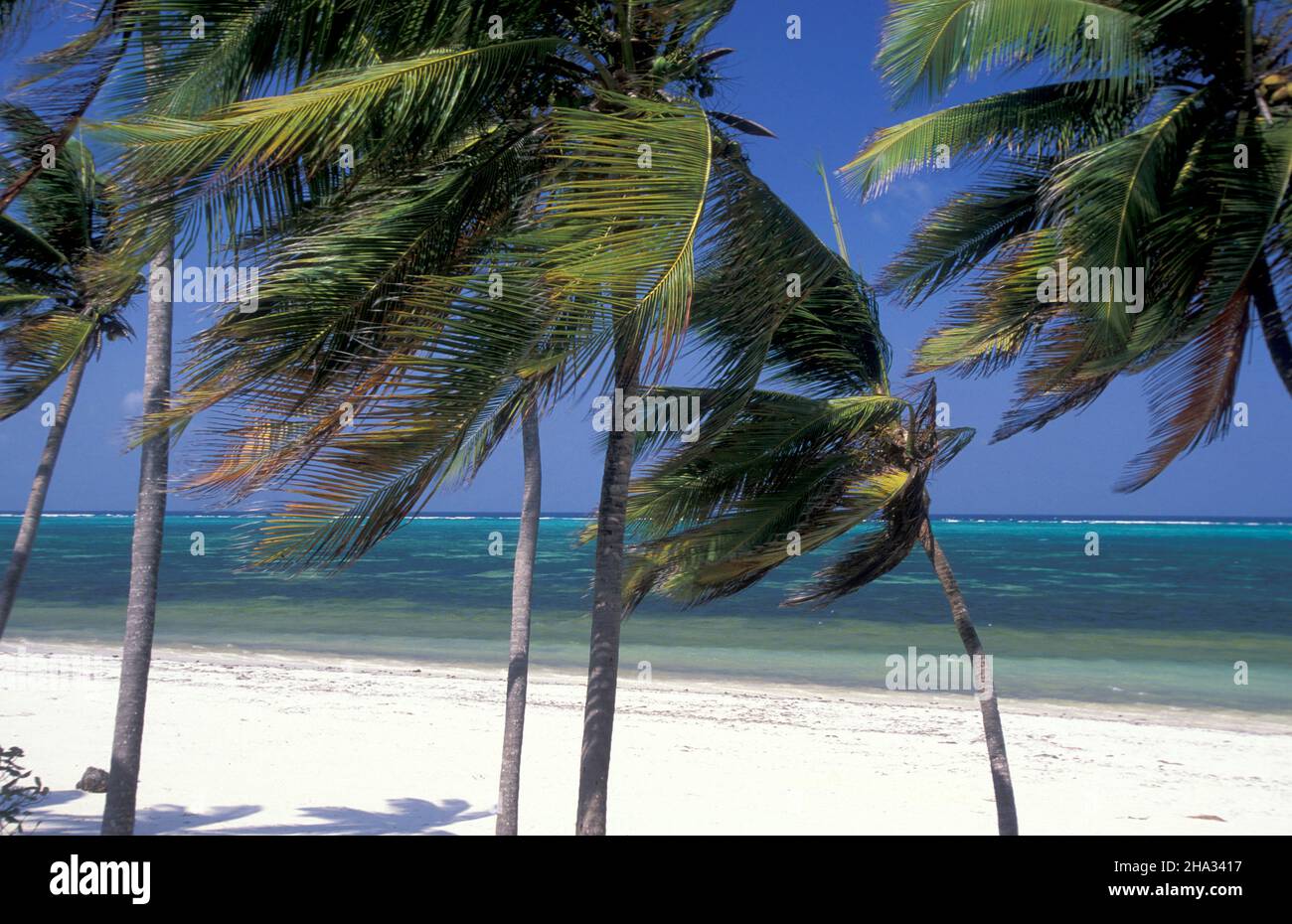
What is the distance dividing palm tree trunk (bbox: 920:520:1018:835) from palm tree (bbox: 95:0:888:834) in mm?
3893

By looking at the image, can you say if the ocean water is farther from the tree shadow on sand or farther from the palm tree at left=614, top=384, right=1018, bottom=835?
the tree shadow on sand

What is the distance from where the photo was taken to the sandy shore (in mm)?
10859

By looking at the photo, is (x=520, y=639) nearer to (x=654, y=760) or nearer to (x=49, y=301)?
(x=49, y=301)

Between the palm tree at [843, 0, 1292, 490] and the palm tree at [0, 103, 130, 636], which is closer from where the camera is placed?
the palm tree at [843, 0, 1292, 490]

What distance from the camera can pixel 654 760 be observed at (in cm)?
1366

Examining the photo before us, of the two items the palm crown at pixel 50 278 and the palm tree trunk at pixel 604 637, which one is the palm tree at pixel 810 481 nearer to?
the palm tree trunk at pixel 604 637

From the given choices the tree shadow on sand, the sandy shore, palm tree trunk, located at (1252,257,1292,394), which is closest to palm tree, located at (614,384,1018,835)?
palm tree trunk, located at (1252,257,1292,394)

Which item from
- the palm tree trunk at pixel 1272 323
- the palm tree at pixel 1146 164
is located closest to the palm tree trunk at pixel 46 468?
the palm tree at pixel 1146 164

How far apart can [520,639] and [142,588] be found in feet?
10.1

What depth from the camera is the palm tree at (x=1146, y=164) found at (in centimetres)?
572

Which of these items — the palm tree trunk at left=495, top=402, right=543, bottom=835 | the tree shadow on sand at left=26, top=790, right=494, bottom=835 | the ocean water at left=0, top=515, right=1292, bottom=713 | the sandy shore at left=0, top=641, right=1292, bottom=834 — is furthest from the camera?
the ocean water at left=0, top=515, right=1292, bottom=713

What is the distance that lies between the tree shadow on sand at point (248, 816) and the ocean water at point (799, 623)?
265cm

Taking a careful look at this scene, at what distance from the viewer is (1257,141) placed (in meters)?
5.83

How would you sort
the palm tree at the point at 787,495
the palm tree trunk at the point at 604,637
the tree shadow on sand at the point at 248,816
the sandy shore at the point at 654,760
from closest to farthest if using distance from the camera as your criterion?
the palm tree trunk at the point at 604,637 → the palm tree at the point at 787,495 → the tree shadow on sand at the point at 248,816 → the sandy shore at the point at 654,760
